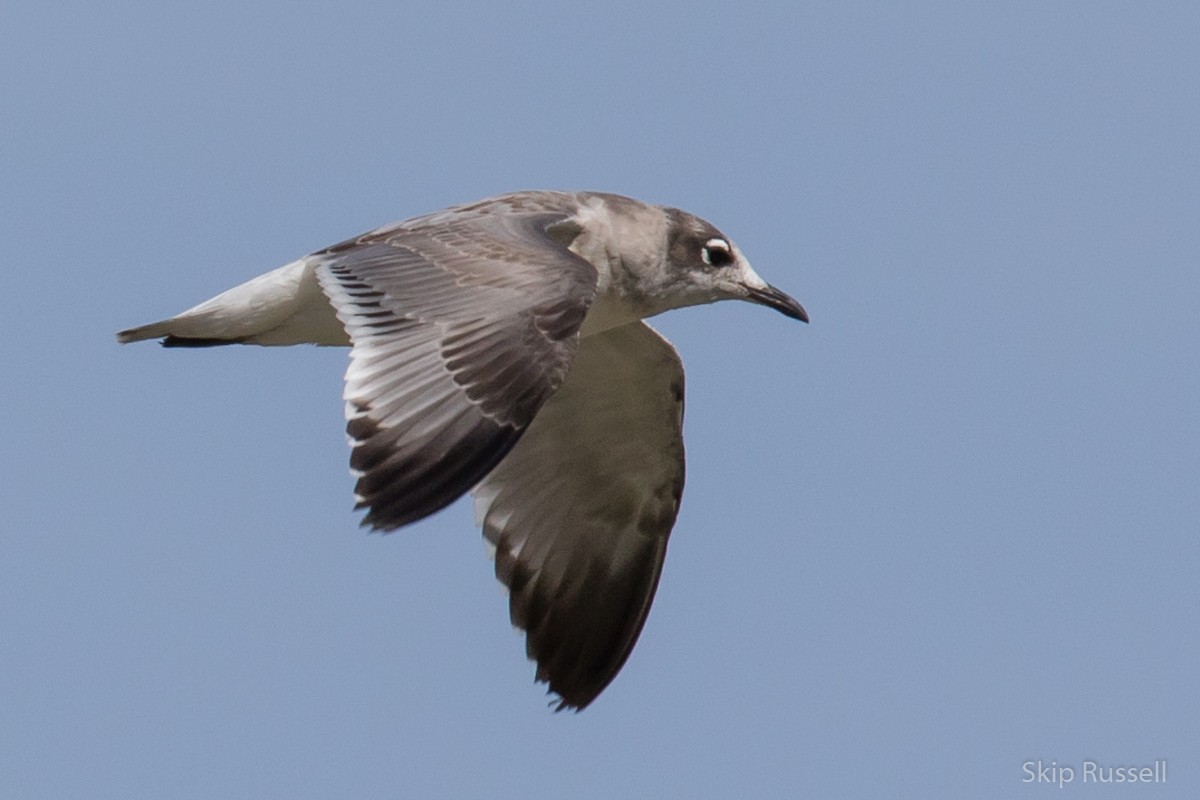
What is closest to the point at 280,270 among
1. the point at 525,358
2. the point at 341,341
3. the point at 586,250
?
the point at 341,341

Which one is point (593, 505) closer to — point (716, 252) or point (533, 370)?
point (716, 252)

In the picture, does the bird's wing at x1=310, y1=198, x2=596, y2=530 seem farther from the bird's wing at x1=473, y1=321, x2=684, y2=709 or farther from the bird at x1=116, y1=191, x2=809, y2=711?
the bird's wing at x1=473, y1=321, x2=684, y2=709

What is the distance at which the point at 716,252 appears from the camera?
38.6ft

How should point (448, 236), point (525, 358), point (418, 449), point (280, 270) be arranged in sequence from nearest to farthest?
point (418, 449) → point (525, 358) → point (448, 236) → point (280, 270)

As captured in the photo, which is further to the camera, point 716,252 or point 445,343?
point 716,252

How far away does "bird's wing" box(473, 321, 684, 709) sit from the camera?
11906mm

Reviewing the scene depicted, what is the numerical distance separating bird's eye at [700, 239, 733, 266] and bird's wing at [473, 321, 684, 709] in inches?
20.1

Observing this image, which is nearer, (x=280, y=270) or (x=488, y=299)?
(x=488, y=299)

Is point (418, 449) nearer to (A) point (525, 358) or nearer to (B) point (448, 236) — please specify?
(A) point (525, 358)

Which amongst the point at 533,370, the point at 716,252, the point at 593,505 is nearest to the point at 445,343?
the point at 533,370

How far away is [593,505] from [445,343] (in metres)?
3.26

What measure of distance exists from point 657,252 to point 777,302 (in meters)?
0.88

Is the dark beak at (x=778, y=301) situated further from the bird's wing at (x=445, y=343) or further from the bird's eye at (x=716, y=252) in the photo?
the bird's wing at (x=445, y=343)

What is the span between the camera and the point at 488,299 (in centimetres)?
948
